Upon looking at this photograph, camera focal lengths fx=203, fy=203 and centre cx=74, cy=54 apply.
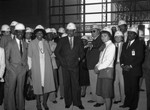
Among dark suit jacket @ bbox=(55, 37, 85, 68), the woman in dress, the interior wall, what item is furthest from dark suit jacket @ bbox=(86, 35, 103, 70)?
the interior wall

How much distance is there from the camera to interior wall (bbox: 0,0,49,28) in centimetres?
1206

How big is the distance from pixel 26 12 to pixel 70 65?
8.17 meters

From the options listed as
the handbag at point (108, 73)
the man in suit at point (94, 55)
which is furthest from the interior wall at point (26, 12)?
the handbag at point (108, 73)

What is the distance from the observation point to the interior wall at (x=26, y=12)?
39.6 feet

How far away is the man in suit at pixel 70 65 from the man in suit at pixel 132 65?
1.15 meters

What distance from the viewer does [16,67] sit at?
4297 millimetres

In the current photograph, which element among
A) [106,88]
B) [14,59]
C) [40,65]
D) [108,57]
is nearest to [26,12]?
[40,65]

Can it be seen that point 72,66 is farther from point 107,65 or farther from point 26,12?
point 26,12

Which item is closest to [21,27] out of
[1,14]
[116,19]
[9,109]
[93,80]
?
[9,109]

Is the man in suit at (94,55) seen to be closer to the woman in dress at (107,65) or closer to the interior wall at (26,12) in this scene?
the woman in dress at (107,65)

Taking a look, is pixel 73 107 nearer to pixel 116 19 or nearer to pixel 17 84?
pixel 17 84

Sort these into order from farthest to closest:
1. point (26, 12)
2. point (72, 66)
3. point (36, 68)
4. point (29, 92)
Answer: point (26, 12), point (29, 92), point (72, 66), point (36, 68)

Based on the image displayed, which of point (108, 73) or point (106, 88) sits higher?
point (108, 73)

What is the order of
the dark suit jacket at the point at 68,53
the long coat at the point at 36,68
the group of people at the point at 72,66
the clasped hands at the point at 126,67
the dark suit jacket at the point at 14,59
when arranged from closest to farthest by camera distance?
the group of people at the point at 72,66 < the dark suit jacket at the point at 14,59 < the long coat at the point at 36,68 < the clasped hands at the point at 126,67 < the dark suit jacket at the point at 68,53
